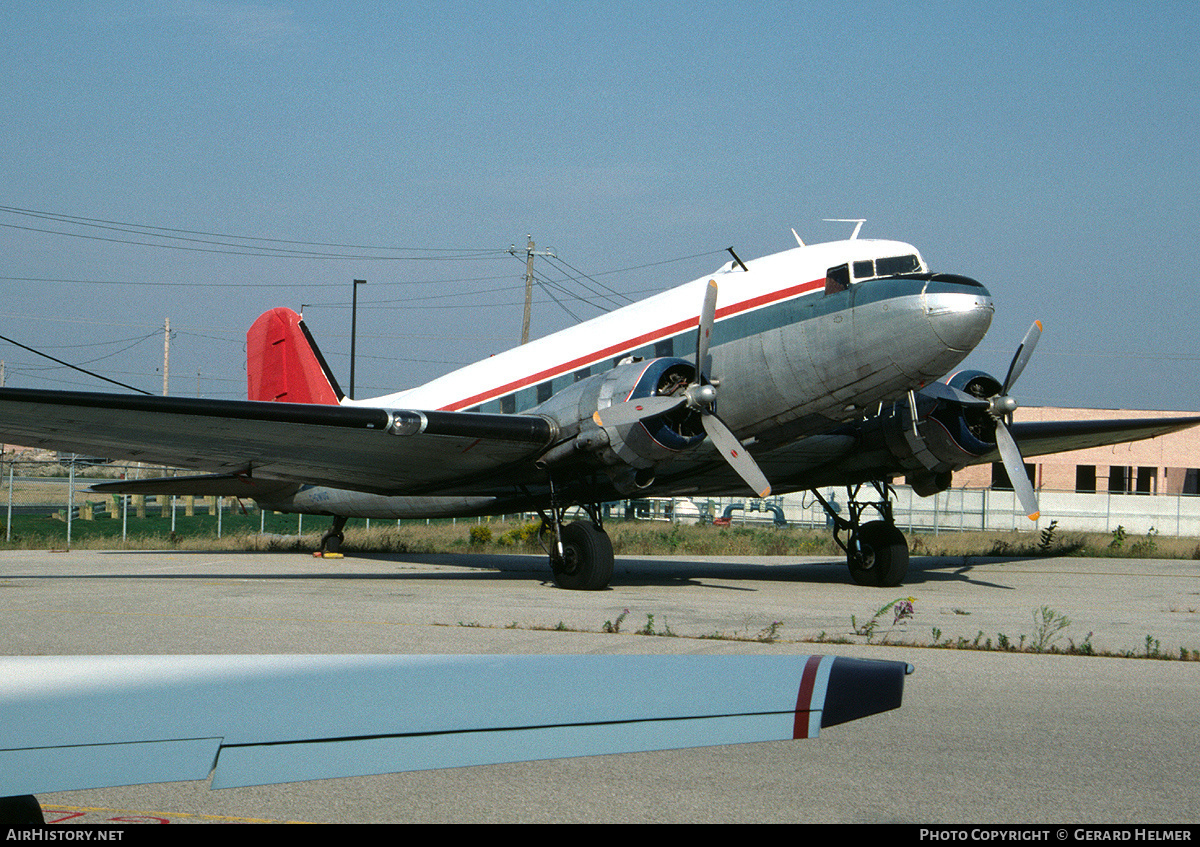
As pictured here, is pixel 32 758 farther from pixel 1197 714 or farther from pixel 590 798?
pixel 1197 714

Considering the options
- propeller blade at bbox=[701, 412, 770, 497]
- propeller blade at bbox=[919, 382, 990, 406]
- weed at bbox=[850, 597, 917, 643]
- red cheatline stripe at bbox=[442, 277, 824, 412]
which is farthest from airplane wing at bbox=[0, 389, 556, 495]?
propeller blade at bbox=[919, 382, 990, 406]

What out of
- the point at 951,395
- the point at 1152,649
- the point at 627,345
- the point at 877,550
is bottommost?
the point at 1152,649

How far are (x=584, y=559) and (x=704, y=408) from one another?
3.01 m

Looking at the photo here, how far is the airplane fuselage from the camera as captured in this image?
13.1m

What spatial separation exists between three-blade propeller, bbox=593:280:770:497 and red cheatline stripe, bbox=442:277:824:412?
66 cm

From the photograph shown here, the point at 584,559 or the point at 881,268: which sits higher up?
the point at 881,268

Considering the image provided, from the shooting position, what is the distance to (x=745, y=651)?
Answer: 9.08 metres

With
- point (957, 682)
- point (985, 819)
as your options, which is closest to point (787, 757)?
point (985, 819)

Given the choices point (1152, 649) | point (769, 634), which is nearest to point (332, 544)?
point (769, 634)

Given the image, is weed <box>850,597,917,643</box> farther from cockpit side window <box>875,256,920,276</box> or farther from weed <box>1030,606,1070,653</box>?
cockpit side window <box>875,256,920,276</box>

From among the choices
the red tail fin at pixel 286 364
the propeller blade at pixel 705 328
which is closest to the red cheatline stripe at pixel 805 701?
the propeller blade at pixel 705 328

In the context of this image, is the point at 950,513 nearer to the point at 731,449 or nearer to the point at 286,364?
the point at 286,364

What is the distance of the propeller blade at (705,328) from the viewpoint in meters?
14.0

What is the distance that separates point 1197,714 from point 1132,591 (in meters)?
10.3
